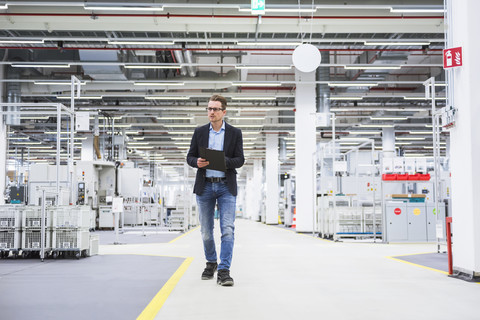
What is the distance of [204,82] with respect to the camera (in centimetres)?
1662

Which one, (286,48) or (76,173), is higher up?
(286,48)

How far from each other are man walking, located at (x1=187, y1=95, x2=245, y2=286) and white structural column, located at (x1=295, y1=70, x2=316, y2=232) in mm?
12252

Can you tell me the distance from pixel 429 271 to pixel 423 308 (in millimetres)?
2413

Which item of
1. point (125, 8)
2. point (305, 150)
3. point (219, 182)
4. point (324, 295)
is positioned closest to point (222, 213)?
point (219, 182)

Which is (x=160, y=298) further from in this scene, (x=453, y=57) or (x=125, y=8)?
(x=125, y=8)

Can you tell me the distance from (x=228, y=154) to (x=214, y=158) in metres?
0.28

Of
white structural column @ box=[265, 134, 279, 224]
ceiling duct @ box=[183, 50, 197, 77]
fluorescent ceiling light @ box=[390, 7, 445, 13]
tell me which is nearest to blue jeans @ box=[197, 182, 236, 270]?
fluorescent ceiling light @ box=[390, 7, 445, 13]

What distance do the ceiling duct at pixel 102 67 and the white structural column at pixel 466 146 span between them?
34.6 feet

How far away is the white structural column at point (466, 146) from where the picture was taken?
461cm

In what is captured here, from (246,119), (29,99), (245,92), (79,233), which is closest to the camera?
(79,233)

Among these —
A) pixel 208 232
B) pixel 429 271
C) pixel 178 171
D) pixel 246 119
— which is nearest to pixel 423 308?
pixel 208 232

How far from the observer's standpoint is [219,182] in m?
4.22

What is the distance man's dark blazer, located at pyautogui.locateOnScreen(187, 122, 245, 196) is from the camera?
4.22 m

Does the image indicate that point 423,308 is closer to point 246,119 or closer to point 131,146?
point 246,119
